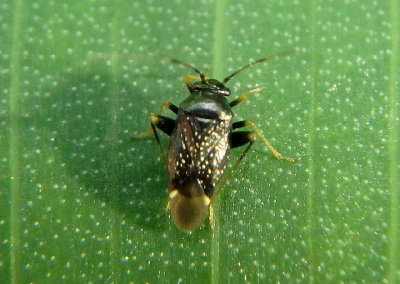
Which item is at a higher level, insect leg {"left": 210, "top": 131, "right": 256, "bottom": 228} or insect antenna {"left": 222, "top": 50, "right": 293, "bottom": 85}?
insect antenna {"left": 222, "top": 50, "right": 293, "bottom": 85}

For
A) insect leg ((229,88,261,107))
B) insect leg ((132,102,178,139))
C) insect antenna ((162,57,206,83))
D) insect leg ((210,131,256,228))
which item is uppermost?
insect antenna ((162,57,206,83))

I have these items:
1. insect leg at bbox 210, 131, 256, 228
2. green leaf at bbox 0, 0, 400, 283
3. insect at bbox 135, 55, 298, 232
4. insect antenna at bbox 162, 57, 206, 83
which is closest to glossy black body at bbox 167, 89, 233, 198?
insect at bbox 135, 55, 298, 232

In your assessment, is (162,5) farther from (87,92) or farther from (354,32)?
(354,32)

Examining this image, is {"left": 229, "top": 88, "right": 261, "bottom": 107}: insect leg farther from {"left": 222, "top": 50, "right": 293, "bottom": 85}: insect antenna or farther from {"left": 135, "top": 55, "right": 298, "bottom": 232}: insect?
{"left": 222, "top": 50, "right": 293, "bottom": 85}: insect antenna

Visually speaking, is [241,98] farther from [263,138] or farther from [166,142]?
[166,142]

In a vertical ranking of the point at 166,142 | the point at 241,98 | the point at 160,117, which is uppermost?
the point at 241,98

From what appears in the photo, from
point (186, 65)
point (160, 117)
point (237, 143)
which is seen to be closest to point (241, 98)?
point (237, 143)

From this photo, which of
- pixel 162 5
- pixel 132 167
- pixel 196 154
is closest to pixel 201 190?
pixel 196 154
